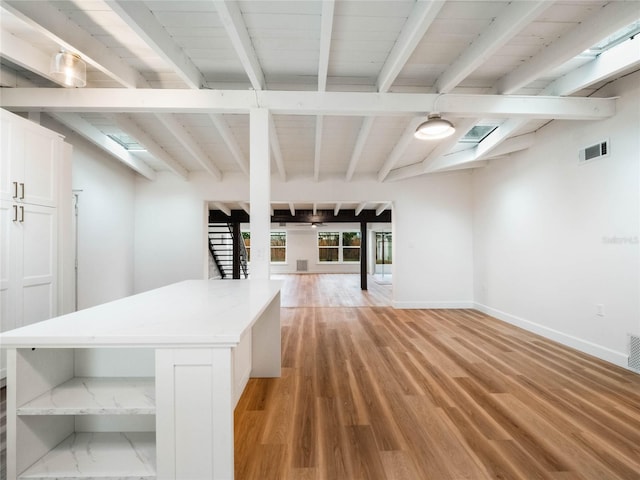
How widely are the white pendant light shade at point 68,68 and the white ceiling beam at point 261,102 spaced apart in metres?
0.30

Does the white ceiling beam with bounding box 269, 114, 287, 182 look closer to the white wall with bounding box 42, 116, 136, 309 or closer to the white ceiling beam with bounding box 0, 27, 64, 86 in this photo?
the white ceiling beam with bounding box 0, 27, 64, 86

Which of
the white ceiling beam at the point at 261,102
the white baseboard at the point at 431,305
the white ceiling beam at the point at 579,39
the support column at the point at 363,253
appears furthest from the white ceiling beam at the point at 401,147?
the support column at the point at 363,253

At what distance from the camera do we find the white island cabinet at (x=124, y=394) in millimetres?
1087

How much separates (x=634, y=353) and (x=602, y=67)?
2.59m

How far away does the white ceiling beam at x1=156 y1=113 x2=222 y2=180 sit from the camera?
3334 mm

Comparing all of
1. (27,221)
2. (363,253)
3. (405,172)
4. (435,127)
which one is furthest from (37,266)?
(363,253)

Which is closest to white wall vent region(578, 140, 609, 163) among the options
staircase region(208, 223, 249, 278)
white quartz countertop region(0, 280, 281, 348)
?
white quartz countertop region(0, 280, 281, 348)

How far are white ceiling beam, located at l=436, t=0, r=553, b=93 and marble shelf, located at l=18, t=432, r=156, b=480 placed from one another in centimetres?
306

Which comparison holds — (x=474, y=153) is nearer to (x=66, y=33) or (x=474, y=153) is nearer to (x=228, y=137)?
(x=228, y=137)

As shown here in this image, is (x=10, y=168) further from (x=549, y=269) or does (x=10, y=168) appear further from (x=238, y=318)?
(x=549, y=269)

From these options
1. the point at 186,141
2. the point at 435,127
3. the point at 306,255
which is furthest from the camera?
the point at 306,255

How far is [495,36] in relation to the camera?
2062mm

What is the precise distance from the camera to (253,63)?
2.41 m

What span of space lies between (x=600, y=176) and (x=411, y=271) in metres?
3.10
